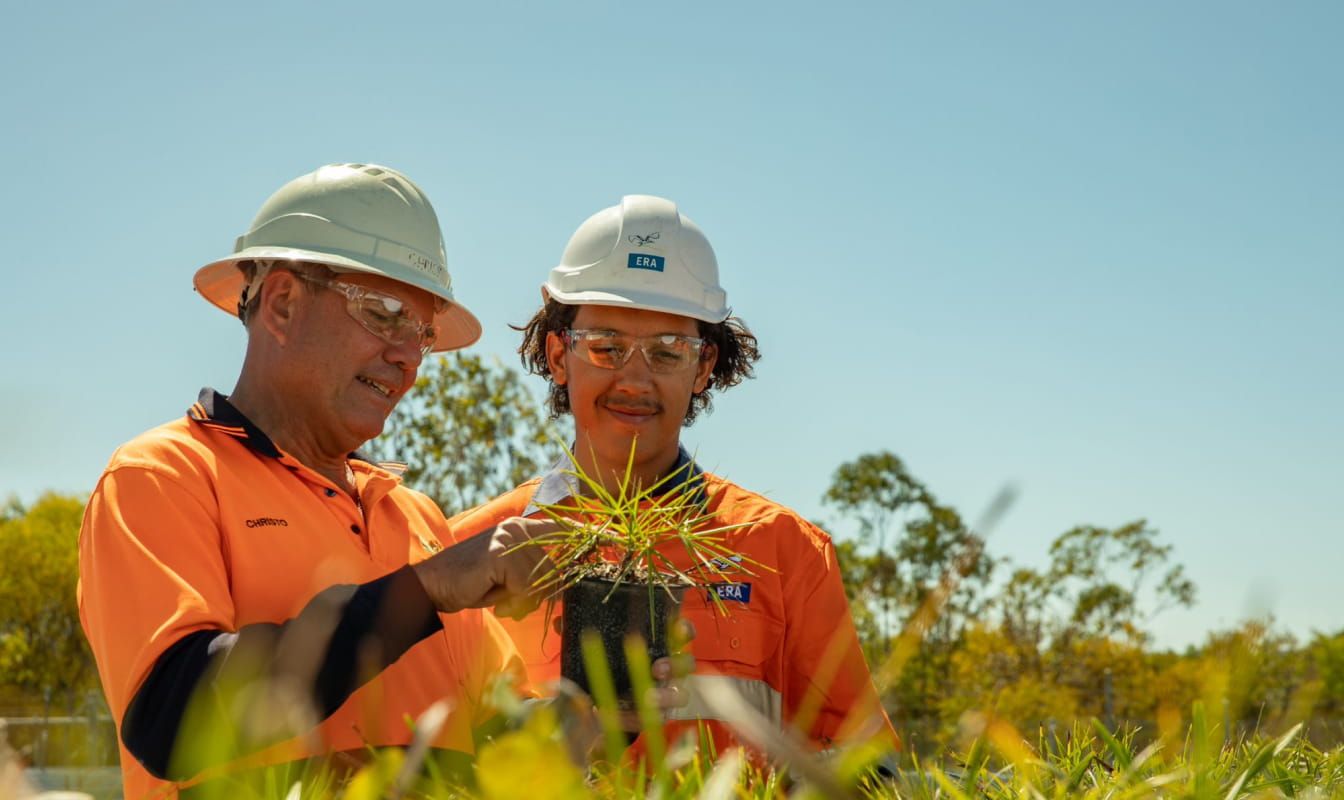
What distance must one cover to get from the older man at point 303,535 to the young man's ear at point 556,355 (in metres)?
0.54

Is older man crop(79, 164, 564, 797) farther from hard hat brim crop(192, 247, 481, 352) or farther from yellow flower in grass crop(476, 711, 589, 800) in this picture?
yellow flower in grass crop(476, 711, 589, 800)

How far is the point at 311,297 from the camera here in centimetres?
328

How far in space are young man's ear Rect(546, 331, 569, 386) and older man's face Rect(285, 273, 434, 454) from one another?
1.23 m

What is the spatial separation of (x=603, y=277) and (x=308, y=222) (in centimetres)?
125

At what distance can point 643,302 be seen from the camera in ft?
13.6

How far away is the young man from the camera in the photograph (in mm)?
3648

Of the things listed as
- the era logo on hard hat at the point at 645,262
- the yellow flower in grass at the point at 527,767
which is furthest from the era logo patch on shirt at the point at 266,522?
the yellow flower in grass at the point at 527,767


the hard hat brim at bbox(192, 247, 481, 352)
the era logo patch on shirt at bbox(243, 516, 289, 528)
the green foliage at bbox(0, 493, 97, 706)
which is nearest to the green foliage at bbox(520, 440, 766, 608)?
the era logo patch on shirt at bbox(243, 516, 289, 528)

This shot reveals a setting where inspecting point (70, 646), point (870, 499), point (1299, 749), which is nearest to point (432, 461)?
point (870, 499)

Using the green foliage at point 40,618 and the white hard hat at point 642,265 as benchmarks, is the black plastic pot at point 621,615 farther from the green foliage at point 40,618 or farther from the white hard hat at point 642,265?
the green foliage at point 40,618

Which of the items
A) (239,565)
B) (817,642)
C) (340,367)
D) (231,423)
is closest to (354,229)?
(340,367)

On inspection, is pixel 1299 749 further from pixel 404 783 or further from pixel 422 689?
pixel 422 689

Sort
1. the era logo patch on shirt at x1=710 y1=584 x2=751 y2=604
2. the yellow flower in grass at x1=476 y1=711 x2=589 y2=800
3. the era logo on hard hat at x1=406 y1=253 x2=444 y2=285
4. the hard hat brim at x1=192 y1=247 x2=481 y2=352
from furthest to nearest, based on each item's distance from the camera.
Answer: the era logo patch on shirt at x1=710 y1=584 x2=751 y2=604
the era logo on hard hat at x1=406 y1=253 x2=444 y2=285
the hard hat brim at x1=192 y1=247 x2=481 y2=352
the yellow flower in grass at x1=476 y1=711 x2=589 y2=800

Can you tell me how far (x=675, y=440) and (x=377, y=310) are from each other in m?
1.27
